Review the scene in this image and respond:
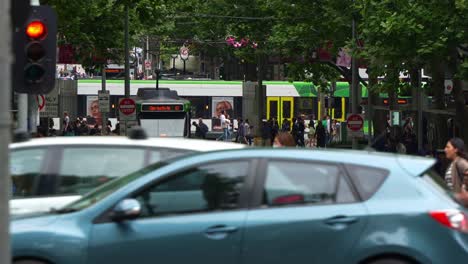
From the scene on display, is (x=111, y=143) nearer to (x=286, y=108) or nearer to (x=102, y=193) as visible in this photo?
(x=102, y=193)

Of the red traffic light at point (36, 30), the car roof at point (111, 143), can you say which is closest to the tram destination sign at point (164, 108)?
the red traffic light at point (36, 30)

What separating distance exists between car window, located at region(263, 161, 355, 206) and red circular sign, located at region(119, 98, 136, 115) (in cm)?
3330

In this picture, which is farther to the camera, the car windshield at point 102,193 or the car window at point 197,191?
the car windshield at point 102,193

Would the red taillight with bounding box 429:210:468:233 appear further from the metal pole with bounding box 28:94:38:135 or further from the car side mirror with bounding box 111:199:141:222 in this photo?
the metal pole with bounding box 28:94:38:135

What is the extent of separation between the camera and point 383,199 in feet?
26.9

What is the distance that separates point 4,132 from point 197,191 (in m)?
2.94

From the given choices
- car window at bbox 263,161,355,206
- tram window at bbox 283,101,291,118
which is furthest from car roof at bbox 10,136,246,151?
tram window at bbox 283,101,291,118

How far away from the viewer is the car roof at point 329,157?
8.33 m

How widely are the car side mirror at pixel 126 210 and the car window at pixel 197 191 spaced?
12 centimetres

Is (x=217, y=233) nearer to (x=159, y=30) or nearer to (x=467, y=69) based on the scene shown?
(x=467, y=69)

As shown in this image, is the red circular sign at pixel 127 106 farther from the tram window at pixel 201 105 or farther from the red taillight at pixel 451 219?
the red taillight at pixel 451 219

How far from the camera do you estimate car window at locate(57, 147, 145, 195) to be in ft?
33.8

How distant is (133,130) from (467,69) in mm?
18615

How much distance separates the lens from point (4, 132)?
5410 mm
